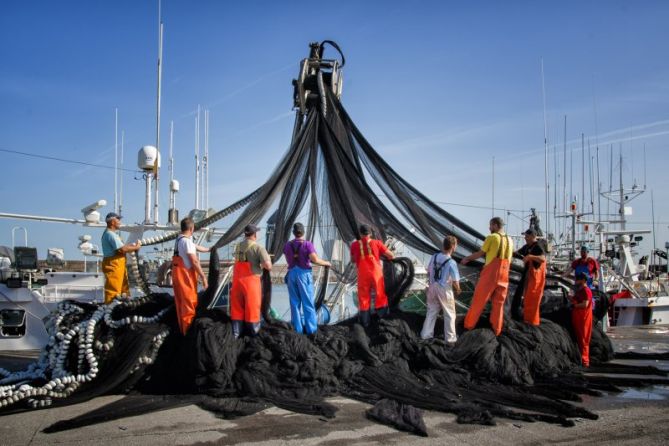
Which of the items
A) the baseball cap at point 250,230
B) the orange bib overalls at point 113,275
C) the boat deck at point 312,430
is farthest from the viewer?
the orange bib overalls at point 113,275

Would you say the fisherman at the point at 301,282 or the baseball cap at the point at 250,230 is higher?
the baseball cap at the point at 250,230

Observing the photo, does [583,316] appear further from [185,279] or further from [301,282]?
[185,279]

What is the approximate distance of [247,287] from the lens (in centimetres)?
639

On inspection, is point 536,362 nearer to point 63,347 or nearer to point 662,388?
point 662,388

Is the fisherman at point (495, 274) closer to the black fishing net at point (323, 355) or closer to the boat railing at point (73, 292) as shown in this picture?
the black fishing net at point (323, 355)

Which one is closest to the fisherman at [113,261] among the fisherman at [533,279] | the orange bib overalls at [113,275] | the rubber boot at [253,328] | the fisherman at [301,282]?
the orange bib overalls at [113,275]

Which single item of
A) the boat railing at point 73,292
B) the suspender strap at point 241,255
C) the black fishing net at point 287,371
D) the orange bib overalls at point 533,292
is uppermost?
the suspender strap at point 241,255

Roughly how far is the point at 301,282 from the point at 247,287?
0.79 m

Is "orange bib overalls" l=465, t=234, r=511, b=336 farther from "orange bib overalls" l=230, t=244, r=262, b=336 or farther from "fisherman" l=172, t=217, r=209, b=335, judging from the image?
"fisherman" l=172, t=217, r=209, b=335

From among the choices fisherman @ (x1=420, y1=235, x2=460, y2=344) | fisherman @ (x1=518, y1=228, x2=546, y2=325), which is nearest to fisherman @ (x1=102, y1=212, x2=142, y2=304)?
fisherman @ (x1=420, y1=235, x2=460, y2=344)

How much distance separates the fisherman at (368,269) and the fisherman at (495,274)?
3.94 ft

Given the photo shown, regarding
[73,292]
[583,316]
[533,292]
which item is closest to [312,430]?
[533,292]

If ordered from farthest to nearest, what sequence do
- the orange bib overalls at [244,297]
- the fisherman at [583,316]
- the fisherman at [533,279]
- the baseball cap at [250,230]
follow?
the fisherman at [583,316] → the fisherman at [533,279] → the baseball cap at [250,230] → the orange bib overalls at [244,297]

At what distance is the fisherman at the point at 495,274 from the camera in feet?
22.5
